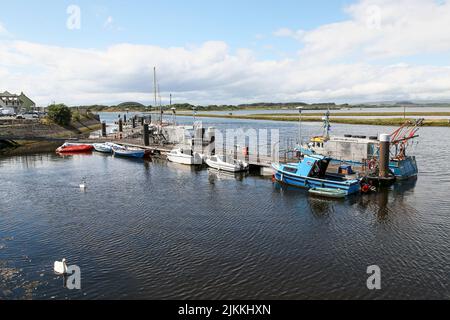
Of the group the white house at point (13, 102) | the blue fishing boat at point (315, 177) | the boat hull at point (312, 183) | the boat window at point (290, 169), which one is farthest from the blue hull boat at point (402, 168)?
the white house at point (13, 102)

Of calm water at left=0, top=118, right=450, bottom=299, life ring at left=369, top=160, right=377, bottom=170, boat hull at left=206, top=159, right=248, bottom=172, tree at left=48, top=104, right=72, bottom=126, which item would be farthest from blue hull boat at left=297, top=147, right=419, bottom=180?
tree at left=48, top=104, right=72, bottom=126

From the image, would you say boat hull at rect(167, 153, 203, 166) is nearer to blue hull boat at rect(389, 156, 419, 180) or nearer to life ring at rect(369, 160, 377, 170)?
life ring at rect(369, 160, 377, 170)

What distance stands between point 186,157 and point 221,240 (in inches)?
1235

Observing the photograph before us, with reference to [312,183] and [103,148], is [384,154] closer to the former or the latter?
[312,183]

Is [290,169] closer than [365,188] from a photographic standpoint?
No

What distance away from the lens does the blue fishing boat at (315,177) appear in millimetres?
35688

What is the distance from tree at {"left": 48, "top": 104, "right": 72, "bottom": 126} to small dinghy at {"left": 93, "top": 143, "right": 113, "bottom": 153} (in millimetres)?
30021

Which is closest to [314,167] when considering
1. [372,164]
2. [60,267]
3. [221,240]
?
[372,164]

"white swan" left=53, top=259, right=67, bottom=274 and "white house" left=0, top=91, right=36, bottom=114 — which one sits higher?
"white house" left=0, top=91, right=36, bottom=114

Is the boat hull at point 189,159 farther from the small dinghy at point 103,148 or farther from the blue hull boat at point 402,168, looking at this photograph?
the blue hull boat at point 402,168

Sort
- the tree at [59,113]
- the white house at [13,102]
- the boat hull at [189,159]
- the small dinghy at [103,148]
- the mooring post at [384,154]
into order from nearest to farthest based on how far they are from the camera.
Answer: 1. the mooring post at [384,154]
2. the boat hull at [189,159]
3. the small dinghy at [103,148]
4. the tree at [59,113]
5. the white house at [13,102]

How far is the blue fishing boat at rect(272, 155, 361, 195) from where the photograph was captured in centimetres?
3569

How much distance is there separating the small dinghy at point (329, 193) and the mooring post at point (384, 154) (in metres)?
7.26

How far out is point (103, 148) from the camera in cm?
6869
